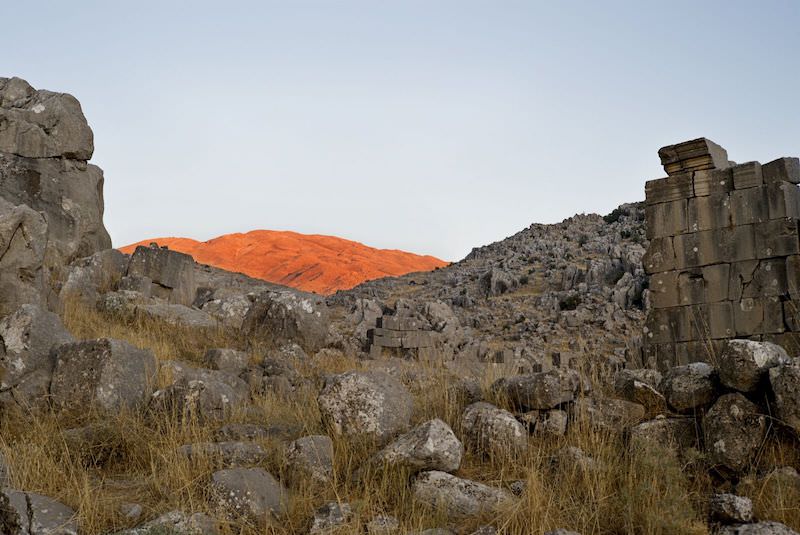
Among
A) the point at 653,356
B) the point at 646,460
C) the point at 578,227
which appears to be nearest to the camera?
the point at 646,460

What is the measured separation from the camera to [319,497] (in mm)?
4379

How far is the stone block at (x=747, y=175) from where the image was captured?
481 inches

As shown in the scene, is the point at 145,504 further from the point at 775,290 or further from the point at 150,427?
the point at 775,290

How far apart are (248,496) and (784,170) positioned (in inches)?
434

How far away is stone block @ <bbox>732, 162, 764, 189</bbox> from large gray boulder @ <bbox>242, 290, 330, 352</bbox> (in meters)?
7.31

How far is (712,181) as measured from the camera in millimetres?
12633

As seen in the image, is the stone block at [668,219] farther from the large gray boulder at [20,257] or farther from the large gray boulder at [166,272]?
the large gray boulder at [20,257]

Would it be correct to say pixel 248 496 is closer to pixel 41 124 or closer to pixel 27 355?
pixel 27 355

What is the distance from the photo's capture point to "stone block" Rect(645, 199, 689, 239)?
12867 millimetres

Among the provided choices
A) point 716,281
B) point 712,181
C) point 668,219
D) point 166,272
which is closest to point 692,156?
point 712,181

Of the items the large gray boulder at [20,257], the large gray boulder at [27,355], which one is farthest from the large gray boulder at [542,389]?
the large gray boulder at [20,257]

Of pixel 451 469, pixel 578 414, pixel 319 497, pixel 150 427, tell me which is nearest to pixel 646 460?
pixel 578 414

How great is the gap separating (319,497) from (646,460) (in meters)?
1.96

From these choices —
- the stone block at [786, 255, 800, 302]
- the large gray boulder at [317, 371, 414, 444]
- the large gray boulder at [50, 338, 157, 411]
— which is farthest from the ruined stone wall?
the large gray boulder at [50, 338, 157, 411]
